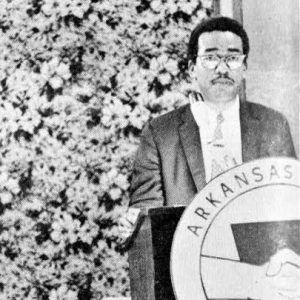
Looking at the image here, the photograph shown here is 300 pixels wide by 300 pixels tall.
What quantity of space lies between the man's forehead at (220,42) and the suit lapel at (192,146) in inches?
9.4

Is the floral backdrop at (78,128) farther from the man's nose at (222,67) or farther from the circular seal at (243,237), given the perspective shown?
the circular seal at (243,237)

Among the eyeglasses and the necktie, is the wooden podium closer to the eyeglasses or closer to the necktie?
the necktie

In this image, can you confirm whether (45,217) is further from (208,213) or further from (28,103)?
(208,213)

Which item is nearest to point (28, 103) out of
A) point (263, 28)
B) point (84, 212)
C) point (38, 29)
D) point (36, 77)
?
point (36, 77)

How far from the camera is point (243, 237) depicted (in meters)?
1.47

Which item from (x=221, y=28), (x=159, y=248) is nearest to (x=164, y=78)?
(x=221, y=28)

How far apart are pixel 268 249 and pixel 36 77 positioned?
2.15 meters

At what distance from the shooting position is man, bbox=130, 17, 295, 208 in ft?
6.91

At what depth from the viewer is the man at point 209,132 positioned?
83.0 inches

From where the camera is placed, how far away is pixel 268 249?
146 cm

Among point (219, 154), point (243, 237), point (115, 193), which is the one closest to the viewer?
point (243, 237)

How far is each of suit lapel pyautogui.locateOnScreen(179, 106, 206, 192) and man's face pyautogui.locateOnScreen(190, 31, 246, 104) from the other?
104 millimetres

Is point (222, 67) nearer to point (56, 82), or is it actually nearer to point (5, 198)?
point (56, 82)

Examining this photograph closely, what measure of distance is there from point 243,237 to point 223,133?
2.36ft
